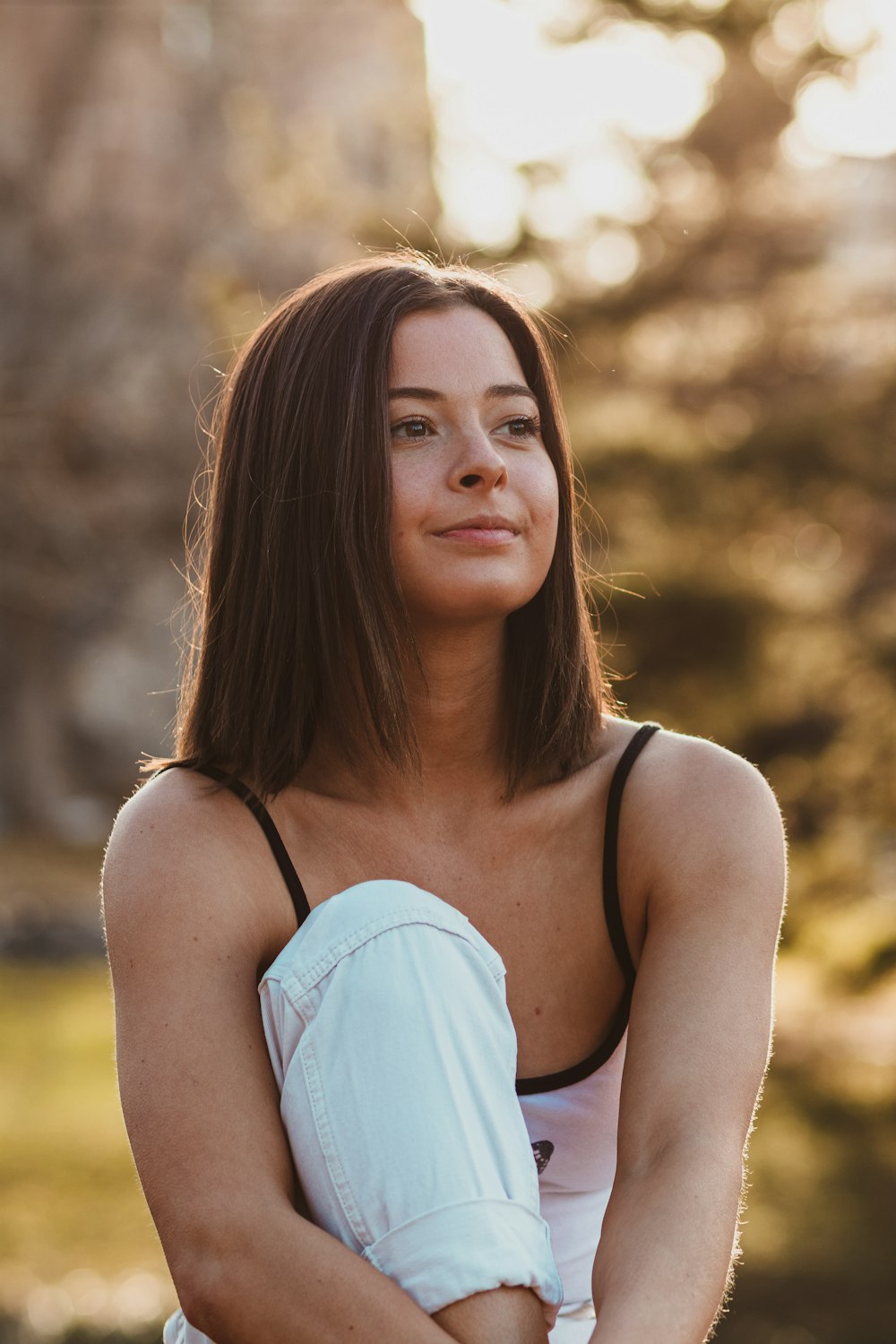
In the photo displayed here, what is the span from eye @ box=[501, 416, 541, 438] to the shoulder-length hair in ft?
0.12

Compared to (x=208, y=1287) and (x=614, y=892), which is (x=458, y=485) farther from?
(x=208, y=1287)

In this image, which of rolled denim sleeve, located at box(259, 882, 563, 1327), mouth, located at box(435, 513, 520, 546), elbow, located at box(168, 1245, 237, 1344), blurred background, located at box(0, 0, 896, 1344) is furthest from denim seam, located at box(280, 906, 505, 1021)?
blurred background, located at box(0, 0, 896, 1344)

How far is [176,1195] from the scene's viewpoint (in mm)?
1711

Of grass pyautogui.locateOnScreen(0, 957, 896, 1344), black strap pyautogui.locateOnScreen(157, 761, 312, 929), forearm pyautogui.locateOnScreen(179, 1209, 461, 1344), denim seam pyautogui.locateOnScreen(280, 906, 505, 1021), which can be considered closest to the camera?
forearm pyautogui.locateOnScreen(179, 1209, 461, 1344)

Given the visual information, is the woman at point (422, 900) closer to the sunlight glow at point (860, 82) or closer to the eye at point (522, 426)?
the eye at point (522, 426)

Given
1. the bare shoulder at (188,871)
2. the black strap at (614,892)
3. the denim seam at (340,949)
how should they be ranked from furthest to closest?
the black strap at (614,892) → the bare shoulder at (188,871) → the denim seam at (340,949)

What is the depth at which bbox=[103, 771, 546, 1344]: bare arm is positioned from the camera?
1.61 m

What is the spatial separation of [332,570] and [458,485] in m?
A: 0.20

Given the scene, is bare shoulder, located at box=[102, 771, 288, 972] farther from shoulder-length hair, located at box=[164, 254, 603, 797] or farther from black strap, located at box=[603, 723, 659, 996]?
black strap, located at box=[603, 723, 659, 996]

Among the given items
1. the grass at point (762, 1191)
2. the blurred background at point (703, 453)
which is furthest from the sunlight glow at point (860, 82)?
the grass at point (762, 1191)

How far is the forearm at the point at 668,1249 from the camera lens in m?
1.62

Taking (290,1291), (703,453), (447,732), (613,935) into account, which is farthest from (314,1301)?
(703,453)

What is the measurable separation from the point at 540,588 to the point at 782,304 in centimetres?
567

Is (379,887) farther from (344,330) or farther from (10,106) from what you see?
(10,106)
